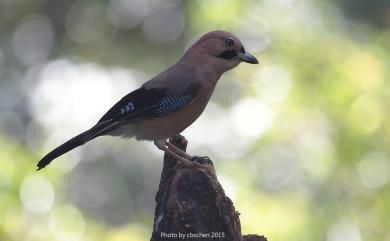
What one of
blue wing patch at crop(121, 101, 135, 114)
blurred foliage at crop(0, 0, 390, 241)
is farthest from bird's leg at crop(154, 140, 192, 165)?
blurred foliage at crop(0, 0, 390, 241)

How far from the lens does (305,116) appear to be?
36.3 feet

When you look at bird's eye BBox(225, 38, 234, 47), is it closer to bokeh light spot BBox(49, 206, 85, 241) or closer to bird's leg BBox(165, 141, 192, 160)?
bird's leg BBox(165, 141, 192, 160)

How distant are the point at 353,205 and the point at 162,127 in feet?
15.3

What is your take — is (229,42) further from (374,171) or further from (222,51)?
(374,171)

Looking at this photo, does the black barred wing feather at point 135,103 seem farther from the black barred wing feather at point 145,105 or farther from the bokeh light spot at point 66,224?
the bokeh light spot at point 66,224

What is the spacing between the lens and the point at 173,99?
673cm

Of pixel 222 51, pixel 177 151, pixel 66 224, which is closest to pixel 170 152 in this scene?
pixel 177 151

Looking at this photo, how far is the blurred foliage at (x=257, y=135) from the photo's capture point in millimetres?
10156

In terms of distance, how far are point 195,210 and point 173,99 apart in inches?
74.3

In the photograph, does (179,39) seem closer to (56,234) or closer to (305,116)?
(305,116)

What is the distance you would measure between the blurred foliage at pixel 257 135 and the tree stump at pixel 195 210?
176 inches

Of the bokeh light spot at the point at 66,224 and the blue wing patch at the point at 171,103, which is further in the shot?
the bokeh light spot at the point at 66,224

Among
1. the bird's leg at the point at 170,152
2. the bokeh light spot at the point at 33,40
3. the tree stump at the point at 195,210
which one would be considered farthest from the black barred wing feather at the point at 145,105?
the bokeh light spot at the point at 33,40

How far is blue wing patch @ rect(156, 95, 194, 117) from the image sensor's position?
662 centimetres
